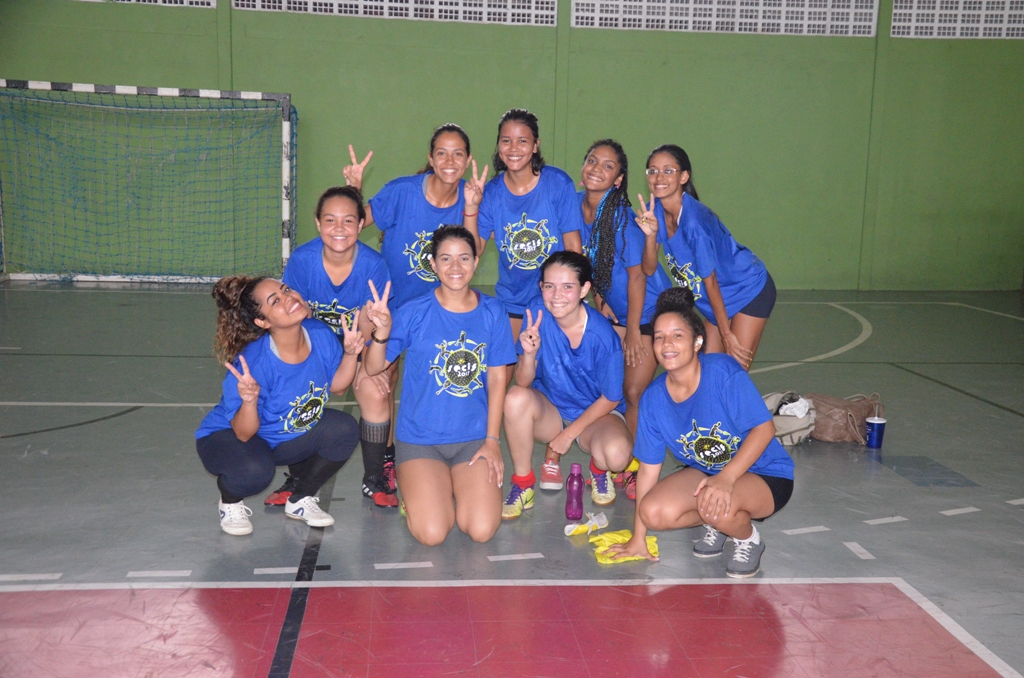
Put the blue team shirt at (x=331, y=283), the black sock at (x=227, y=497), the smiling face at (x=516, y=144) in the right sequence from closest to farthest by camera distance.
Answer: the black sock at (x=227, y=497) < the blue team shirt at (x=331, y=283) < the smiling face at (x=516, y=144)

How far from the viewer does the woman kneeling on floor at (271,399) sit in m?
3.46

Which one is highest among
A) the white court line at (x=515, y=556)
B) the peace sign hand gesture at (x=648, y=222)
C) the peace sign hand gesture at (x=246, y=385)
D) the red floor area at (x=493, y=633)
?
the peace sign hand gesture at (x=648, y=222)

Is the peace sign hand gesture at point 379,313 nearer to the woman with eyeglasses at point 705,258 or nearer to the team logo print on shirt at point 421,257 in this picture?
the team logo print on shirt at point 421,257

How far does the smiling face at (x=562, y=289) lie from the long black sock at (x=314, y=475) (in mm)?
1145

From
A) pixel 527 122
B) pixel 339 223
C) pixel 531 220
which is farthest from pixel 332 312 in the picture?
pixel 527 122

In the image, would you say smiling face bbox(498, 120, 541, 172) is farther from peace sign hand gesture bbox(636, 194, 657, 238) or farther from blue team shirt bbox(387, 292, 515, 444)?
blue team shirt bbox(387, 292, 515, 444)

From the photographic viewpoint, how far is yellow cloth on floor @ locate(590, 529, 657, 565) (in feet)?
10.9

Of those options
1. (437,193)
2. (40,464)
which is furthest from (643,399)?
(40,464)

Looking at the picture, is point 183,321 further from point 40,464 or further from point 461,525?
point 461,525

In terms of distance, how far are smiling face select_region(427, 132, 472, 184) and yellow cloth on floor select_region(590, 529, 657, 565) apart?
1.75 m

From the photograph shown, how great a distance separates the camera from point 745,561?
10.7 feet

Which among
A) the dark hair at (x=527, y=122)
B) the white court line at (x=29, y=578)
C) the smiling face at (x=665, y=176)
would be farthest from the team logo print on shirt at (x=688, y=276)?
the white court line at (x=29, y=578)

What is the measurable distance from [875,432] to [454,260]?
107 inches

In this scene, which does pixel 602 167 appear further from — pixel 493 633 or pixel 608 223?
pixel 493 633
